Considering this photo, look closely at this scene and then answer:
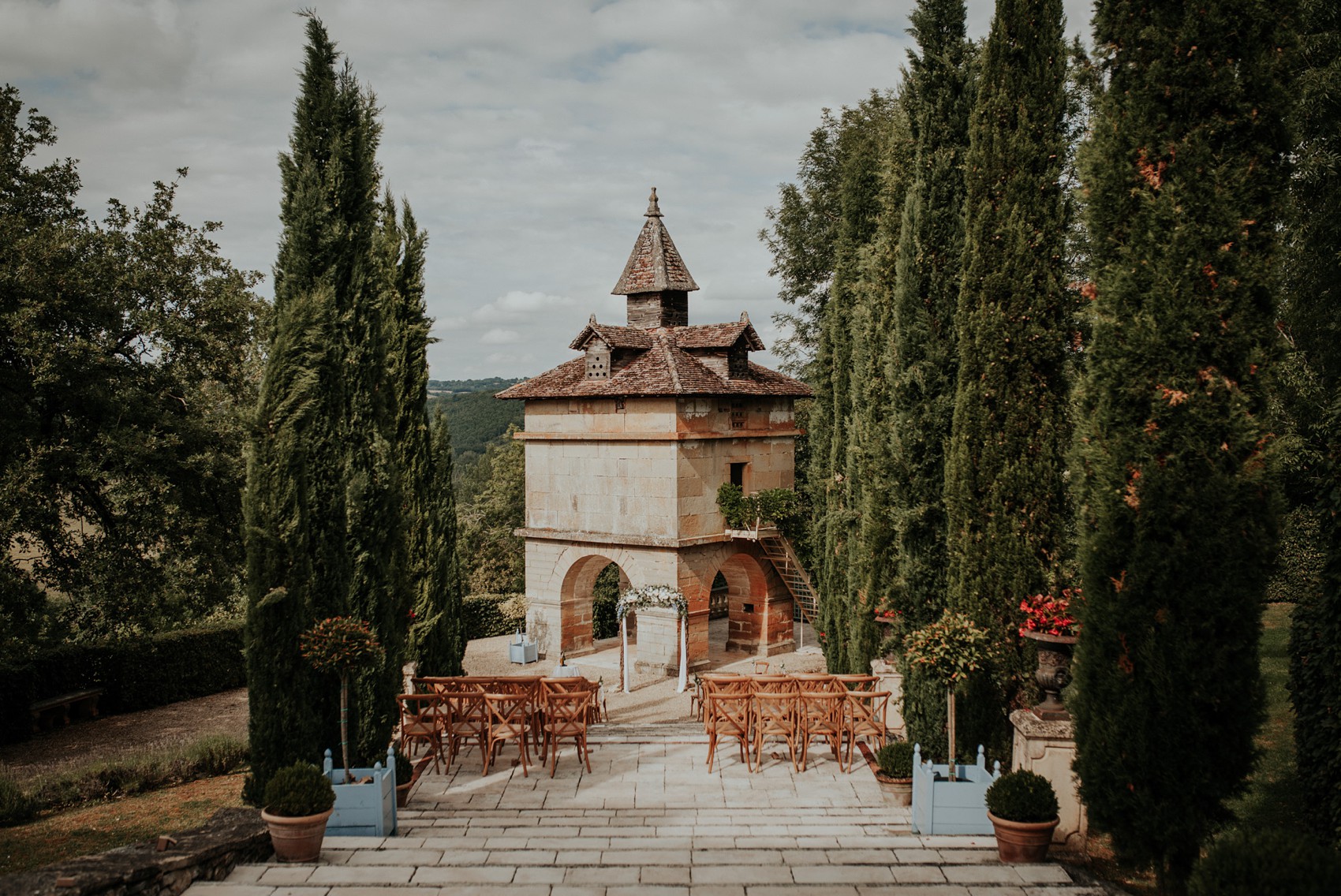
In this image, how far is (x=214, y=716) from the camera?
19.3 m

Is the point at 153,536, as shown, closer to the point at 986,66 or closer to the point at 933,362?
the point at 933,362

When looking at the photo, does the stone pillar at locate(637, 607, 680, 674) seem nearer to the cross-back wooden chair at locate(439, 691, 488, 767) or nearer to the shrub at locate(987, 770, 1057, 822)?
the cross-back wooden chair at locate(439, 691, 488, 767)

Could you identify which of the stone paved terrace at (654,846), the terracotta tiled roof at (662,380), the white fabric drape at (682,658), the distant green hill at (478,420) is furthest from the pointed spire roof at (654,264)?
the distant green hill at (478,420)

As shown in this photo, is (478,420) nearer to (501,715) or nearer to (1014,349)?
(501,715)

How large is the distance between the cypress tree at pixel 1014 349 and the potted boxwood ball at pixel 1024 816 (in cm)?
212

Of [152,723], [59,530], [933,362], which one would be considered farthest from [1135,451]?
[152,723]

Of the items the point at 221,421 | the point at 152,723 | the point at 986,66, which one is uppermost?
the point at 986,66

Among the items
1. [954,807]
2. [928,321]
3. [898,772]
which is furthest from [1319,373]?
[954,807]

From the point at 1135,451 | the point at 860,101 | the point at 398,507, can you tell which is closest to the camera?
the point at 1135,451

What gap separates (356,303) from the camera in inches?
426

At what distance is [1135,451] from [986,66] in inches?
212

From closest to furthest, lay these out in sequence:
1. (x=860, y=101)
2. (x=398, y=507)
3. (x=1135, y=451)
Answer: (x=1135, y=451), (x=398, y=507), (x=860, y=101)

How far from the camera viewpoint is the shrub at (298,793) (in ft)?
27.5

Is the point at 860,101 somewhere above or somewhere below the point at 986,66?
above
